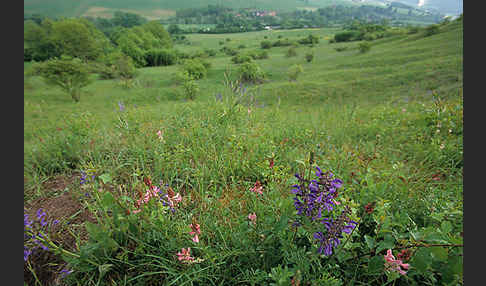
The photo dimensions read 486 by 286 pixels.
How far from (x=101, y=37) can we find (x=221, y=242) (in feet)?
302

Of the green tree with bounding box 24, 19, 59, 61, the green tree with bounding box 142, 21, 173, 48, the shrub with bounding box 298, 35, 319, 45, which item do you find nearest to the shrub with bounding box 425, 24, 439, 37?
the shrub with bounding box 298, 35, 319, 45

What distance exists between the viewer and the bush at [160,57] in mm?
61728

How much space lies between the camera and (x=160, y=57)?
62.8m

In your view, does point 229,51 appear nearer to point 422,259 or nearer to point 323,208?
point 323,208

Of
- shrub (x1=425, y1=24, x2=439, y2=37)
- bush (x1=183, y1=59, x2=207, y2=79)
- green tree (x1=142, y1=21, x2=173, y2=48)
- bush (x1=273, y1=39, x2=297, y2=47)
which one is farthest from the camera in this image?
green tree (x1=142, y1=21, x2=173, y2=48)

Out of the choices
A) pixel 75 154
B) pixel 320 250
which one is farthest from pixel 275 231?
pixel 75 154

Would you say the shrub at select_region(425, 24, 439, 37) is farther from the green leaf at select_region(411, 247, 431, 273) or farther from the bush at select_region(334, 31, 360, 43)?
the green leaf at select_region(411, 247, 431, 273)

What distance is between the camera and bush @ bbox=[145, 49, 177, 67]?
6173cm

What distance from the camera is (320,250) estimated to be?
52.6 inches

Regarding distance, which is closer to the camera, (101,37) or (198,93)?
(198,93)

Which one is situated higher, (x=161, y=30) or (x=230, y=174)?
(x=161, y=30)

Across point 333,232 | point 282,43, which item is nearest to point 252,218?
point 333,232

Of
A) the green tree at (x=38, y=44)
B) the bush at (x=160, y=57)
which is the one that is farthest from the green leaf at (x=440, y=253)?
the green tree at (x=38, y=44)

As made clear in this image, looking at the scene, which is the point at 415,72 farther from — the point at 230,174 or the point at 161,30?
the point at 161,30
